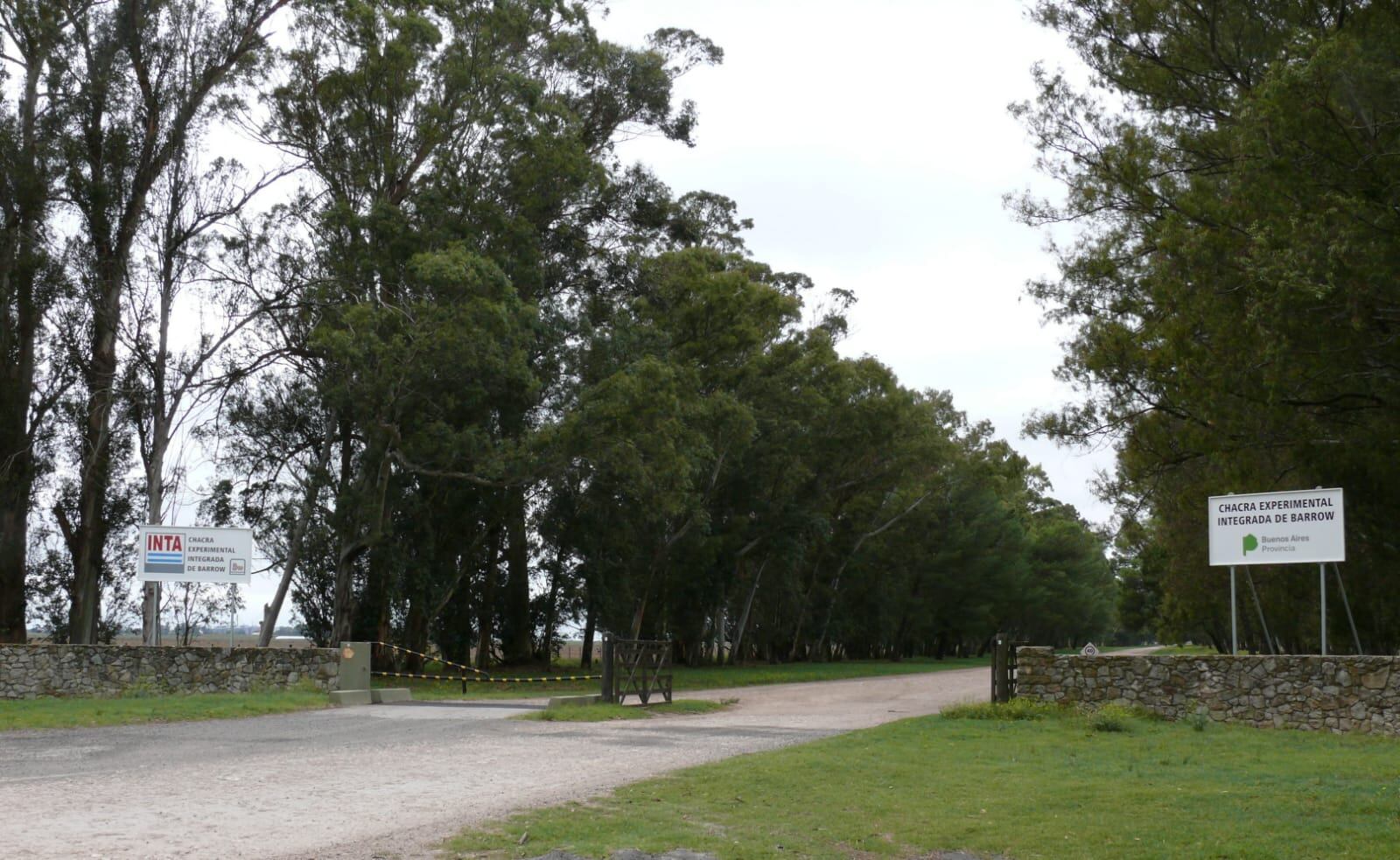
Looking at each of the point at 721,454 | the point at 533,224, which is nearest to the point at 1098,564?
the point at 721,454

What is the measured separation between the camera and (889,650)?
70562mm

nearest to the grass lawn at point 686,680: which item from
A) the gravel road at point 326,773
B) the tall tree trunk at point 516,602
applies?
the tall tree trunk at point 516,602

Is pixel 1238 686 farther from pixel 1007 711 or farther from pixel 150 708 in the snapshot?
pixel 150 708

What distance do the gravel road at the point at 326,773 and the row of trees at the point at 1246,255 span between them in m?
7.15

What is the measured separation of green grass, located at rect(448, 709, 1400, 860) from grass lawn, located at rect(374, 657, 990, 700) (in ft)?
46.7

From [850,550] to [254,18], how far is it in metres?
32.5

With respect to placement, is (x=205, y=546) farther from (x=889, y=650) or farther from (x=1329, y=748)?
(x=889, y=650)

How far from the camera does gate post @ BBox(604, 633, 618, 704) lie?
68.7 ft

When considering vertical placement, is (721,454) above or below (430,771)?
above

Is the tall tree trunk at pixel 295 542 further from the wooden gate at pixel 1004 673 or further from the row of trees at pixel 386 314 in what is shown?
the wooden gate at pixel 1004 673

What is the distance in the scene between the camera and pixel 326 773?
11.7 metres

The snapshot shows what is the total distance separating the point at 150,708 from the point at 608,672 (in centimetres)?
711

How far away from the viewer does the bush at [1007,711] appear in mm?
17984

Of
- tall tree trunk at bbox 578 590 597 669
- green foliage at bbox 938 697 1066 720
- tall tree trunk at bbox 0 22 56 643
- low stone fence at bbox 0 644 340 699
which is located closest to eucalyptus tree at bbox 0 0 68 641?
tall tree trunk at bbox 0 22 56 643
